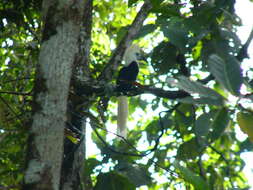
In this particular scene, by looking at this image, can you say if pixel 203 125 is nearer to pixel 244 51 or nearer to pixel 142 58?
pixel 244 51

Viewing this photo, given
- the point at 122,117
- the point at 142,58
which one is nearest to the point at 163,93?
the point at 122,117

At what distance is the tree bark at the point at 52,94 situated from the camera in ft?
3.63

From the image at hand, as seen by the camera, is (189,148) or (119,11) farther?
(119,11)

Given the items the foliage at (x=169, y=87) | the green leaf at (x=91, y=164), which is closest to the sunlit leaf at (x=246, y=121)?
the foliage at (x=169, y=87)

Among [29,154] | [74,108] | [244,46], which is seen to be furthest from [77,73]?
[29,154]

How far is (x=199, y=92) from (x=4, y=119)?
1.19 metres

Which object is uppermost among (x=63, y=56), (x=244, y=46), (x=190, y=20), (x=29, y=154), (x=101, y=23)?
(x=101, y=23)

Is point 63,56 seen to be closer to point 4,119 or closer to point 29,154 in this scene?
A: point 29,154

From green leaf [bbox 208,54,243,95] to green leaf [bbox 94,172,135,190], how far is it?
1.29 m

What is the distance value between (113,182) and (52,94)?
0.98 meters

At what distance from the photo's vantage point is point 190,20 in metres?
1.62

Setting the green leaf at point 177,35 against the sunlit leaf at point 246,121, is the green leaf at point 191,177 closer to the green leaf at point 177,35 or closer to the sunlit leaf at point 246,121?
the sunlit leaf at point 246,121

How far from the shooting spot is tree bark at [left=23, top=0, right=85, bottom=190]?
111 centimetres

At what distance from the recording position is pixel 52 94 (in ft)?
3.95
